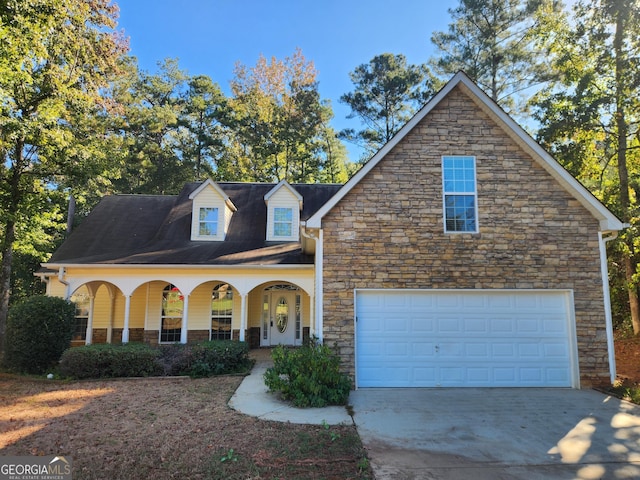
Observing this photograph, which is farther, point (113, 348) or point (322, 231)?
point (113, 348)

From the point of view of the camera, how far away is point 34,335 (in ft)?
33.2

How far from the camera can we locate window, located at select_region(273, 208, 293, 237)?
600 inches

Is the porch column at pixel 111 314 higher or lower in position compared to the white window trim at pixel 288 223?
lower

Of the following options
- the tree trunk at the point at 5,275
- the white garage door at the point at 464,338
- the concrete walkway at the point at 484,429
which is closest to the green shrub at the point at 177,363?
the concrete walkway at the point at 484,429

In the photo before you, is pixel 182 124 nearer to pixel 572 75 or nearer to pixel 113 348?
pixel 113 348

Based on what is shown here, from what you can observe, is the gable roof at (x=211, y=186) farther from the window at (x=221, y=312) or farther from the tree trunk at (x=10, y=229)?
the tree trunk at (x=10, y=229)

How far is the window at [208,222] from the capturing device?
14898 millimetres

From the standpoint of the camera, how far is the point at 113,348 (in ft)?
33.3

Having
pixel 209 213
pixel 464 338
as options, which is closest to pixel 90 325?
pixel 209 213

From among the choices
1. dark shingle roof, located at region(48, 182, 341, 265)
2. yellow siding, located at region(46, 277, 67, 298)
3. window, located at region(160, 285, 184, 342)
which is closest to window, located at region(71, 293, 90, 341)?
yellow siding, located at region(46, 277, 67, 298)

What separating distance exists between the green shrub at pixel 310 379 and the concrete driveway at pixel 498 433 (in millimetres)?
433

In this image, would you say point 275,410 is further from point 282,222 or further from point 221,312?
point 282,222

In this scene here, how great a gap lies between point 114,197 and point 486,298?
16.5 m

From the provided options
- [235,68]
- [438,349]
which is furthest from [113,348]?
[235,68]
